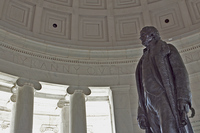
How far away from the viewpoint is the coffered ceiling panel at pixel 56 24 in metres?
18.4

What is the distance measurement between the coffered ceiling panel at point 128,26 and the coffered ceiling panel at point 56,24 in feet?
10.8

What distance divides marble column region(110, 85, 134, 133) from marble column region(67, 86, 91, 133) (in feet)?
5.32

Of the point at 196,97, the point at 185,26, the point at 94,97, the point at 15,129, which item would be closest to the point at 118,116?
the point at 94,97

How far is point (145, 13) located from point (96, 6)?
334 centimetres

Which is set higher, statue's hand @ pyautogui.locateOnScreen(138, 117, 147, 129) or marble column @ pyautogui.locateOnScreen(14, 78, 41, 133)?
marble column @ pyautogui.locateOnScreen(14, 78, 41, 133)

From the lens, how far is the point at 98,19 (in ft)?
64.1

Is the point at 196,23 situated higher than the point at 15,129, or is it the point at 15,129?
the point at 196,23

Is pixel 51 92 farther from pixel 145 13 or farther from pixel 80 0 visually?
pixel 145 13

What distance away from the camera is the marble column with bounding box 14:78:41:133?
1419cm

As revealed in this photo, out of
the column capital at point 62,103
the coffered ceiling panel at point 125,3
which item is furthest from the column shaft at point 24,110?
the coffered ceiling panel at point 125,3

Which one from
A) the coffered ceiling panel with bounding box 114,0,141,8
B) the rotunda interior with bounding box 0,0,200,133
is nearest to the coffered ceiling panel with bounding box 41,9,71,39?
the rotunda interior with bounding box 0,0,200,133

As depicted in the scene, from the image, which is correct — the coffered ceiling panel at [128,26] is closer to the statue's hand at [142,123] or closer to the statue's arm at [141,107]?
the statue's arm at [141,107]

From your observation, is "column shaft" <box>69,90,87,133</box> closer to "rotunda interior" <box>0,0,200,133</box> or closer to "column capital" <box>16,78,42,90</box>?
"rotunda interior" <box>0,0,200,133</box>

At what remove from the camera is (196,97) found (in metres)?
15.9
